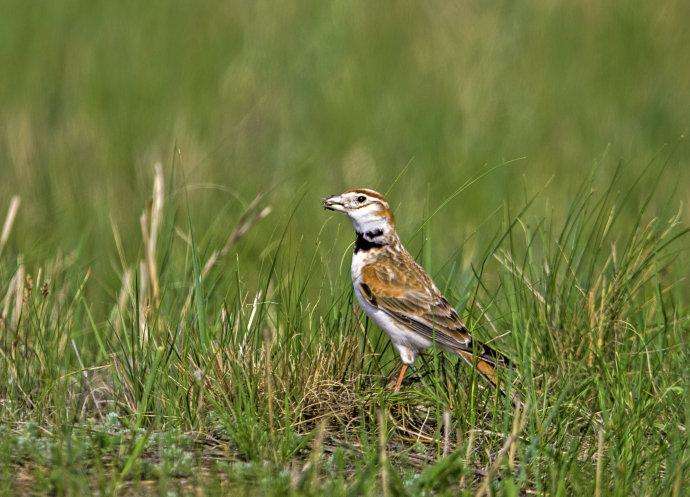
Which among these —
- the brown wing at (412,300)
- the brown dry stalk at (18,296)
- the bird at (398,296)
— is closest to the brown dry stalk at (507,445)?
the bird at (398,296)

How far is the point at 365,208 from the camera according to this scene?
23.2 ft

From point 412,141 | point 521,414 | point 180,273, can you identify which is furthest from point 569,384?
point 412,141

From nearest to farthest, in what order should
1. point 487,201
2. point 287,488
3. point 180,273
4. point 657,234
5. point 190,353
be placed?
point 287,488, point 190,353, point 657,234, point 180,273, point 487,201

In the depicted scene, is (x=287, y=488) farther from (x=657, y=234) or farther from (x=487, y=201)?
(x=487, y=201)

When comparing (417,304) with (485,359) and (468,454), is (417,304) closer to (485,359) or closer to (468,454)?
(485,359)

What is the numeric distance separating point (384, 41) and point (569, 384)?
364 inches

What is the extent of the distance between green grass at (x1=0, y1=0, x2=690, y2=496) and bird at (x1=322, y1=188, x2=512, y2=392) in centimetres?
10

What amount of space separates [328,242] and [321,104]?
10.9ft

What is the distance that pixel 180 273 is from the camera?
8102 millimetres

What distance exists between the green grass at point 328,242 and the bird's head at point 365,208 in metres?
0.31

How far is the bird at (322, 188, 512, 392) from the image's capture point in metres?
6.36

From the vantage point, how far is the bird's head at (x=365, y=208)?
706 cm

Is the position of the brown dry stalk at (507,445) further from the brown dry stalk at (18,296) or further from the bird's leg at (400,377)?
the brown dry stalk at (18,296)

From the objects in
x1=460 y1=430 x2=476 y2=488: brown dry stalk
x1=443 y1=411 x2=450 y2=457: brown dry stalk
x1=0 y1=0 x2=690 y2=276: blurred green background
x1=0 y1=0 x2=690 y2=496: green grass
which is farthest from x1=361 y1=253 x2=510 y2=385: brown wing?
x1=0 y1=0 x2=690 y2=276: blurred green background
